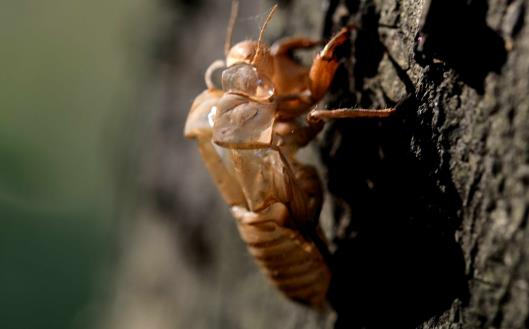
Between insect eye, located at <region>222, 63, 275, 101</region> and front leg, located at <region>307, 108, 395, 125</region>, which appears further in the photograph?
insect eye, located at <region>222, 63, 275, 101</region>

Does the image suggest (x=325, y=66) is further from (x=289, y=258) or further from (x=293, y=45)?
(x=289, y=258)

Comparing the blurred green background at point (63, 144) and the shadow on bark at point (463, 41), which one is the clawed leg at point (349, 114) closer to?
the shadow on bark at point (463, 41)

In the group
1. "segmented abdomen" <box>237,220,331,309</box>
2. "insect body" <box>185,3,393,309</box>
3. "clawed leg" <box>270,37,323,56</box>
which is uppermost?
"clawed leg" <box>270,37,323,56</box>

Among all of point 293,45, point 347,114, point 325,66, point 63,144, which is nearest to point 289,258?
point 347,114

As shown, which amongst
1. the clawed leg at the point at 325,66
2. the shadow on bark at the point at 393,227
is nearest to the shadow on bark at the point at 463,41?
the shadow on bark at the point at 393,227

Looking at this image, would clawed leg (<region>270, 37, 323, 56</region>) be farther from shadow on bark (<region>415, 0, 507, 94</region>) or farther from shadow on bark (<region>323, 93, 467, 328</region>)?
shadow on bark (<region>415, 0, 507, 94</region>)

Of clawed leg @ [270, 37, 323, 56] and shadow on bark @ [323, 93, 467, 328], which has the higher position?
clawed leg @ [270, 37, 323, 56]

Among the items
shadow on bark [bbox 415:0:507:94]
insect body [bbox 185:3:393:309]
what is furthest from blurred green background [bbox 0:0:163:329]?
shadow on bark [bbox 415:0:507:94]
